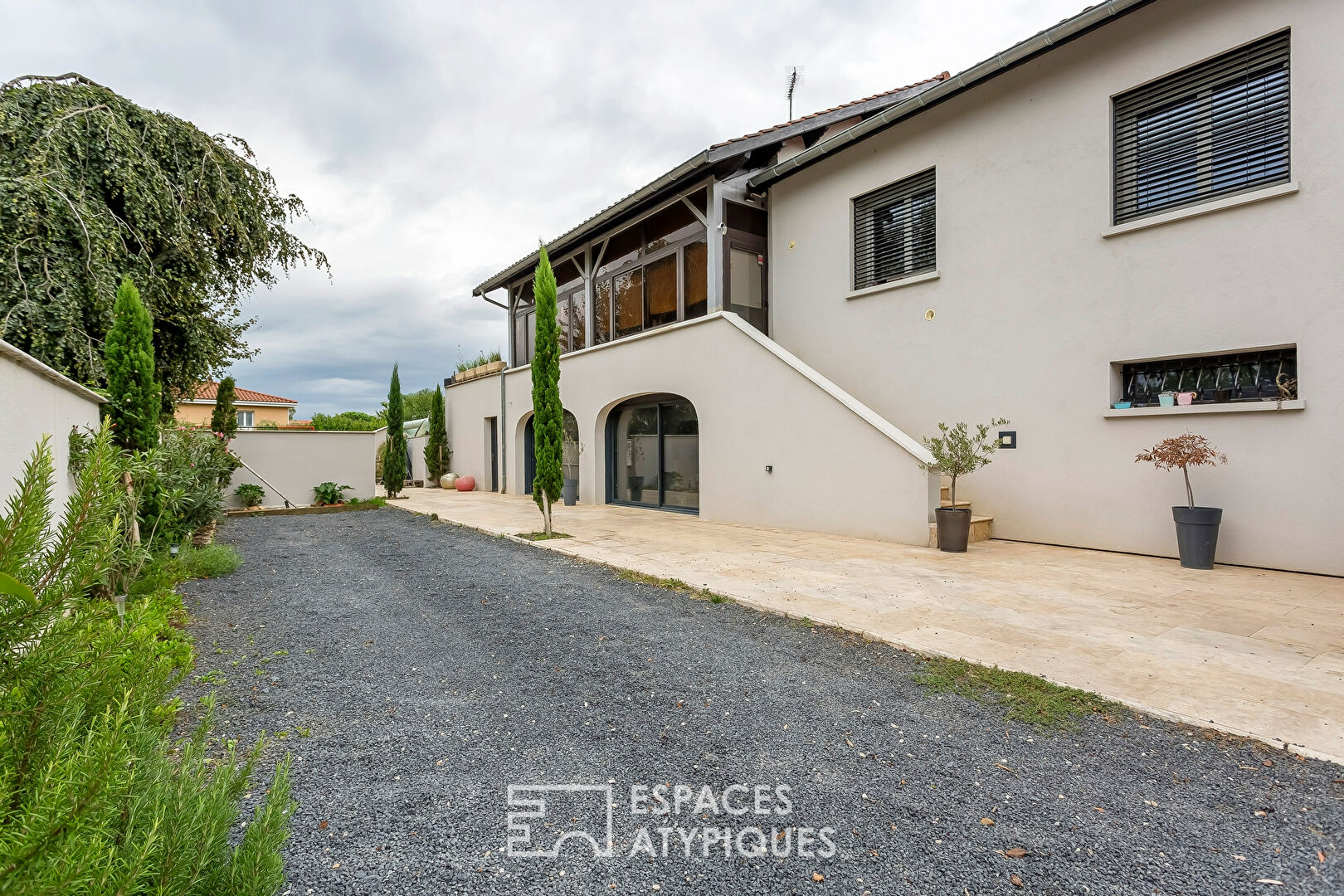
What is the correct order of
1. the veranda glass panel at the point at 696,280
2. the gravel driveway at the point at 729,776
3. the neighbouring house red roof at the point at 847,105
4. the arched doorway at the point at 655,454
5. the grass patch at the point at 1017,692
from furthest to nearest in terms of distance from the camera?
the arched doorway at the point at 655,454, the veranda glass panel at the point at 696,280, the neighbouring house red roof at the point at 847,105, the grass patch at the point at 1017,692, the gravel driveway at the point at 729,776

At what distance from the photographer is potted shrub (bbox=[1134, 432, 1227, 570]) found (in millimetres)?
5926

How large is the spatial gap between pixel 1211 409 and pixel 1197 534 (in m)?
1.31

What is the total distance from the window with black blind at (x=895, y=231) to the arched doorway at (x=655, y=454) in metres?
3.77

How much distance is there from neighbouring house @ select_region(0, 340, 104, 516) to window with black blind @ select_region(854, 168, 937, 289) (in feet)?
30.0

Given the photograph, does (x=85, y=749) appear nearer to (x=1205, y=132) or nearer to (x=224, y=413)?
(x=1205, y=132)

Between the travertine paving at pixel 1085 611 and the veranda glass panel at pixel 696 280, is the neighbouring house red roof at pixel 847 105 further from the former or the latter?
the travertine paving at pixel 1085 611

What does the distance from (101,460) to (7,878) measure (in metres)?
0.73

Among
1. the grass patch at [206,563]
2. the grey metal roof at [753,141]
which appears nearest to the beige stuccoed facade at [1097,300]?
the grey metal roof at [753,141]

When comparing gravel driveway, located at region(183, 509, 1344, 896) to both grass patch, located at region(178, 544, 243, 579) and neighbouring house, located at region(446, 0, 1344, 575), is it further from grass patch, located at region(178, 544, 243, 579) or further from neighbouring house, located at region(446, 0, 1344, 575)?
neighbouring house, located at region(446, 0, 1344, 575)

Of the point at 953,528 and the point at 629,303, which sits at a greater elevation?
the point at 629,303

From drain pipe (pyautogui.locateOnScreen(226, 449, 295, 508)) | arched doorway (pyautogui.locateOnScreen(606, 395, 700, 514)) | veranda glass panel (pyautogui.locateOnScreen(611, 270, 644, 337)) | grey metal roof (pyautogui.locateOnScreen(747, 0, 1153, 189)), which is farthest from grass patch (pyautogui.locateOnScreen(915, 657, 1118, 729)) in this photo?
drain pipe (pyautogui.locateOnScreen(226, 449, 295, 508))

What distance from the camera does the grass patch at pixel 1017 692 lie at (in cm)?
284

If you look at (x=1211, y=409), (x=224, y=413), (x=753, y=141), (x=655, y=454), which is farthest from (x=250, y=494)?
(x=1211, y=409)

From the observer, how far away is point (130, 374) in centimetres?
561
